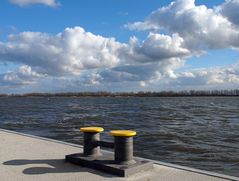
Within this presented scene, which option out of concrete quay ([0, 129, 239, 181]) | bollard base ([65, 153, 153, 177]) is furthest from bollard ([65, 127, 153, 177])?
concrete quay ([0, 129, 239, 181])

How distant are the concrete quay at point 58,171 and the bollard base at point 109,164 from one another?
9 centimetres

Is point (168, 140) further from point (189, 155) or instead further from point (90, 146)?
point (90, 146)

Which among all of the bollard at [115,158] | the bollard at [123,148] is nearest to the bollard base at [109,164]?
the bollard at [115,158]

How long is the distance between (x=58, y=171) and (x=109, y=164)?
36.5 inches

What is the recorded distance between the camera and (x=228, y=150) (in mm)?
13930

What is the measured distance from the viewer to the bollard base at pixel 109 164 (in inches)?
243

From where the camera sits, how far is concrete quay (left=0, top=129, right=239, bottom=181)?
6.00 metres

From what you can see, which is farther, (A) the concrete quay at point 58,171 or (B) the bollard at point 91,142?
(B) the bollard at point 91,142

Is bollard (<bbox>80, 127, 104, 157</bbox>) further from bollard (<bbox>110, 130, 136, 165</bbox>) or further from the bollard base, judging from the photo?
bollard (<bbox>110, 130, 136, 165</bbox>)

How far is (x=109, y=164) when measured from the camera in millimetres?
6516

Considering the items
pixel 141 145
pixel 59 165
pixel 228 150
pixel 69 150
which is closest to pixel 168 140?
pixel 141 145

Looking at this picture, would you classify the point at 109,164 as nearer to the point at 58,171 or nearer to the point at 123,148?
the point at 123,148

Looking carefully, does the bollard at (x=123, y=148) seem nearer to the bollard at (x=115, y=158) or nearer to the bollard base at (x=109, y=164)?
the bollard at (x=115, y=158)

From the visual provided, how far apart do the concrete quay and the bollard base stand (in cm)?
9
